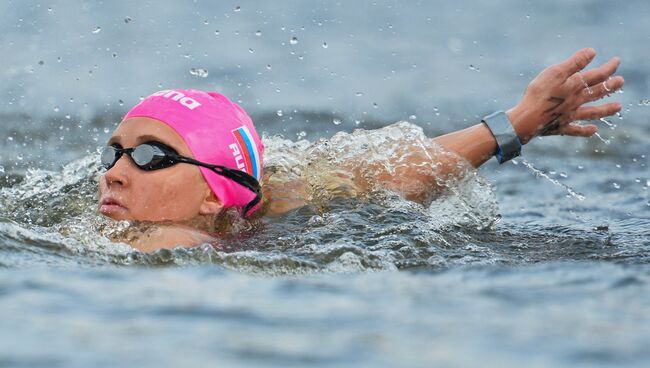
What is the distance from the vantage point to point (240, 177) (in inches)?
229

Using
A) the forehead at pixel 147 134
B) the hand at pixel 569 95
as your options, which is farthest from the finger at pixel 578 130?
the forehead at pixel 147 134

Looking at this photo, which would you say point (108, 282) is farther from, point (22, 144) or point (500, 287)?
point (22, 144)

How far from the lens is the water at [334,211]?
11.0 feet

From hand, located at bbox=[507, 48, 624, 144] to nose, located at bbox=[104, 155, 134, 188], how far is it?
2187 mm

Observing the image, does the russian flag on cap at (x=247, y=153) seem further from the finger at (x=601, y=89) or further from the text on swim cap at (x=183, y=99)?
the finger at (x=601, y=89)

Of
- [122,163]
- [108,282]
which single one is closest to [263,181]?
[122,163]

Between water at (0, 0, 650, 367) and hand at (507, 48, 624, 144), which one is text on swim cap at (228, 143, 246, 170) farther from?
hand at (507, 48, 624, 144)

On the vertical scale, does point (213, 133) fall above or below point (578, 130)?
below

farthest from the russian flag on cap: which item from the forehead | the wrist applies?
the wrist

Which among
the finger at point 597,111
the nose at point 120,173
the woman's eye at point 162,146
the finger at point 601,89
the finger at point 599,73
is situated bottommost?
Answer: the nose at point 120,173

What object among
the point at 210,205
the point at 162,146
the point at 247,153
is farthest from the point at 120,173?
the point at 247,153

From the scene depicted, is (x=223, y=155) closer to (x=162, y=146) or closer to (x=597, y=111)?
(x=162, y=146)

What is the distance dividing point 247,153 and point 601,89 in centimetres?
198

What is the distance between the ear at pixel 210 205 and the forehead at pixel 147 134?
0.91 feet
